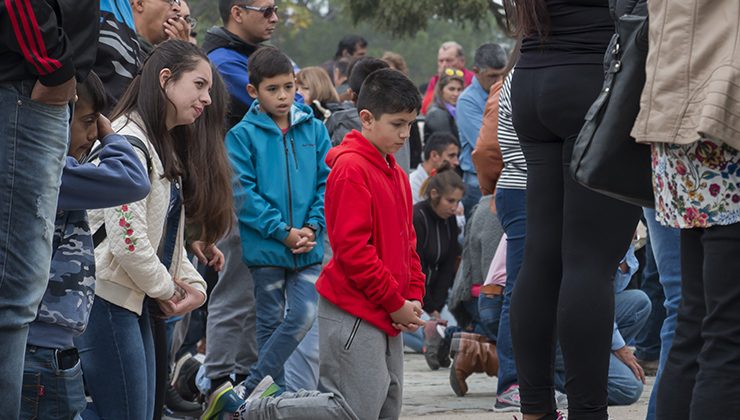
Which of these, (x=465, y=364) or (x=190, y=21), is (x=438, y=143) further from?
(x=190, y=21)

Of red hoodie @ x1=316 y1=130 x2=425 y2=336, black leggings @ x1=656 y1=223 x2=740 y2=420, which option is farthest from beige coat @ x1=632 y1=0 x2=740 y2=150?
red hoodie @ x1=316 y1=130 x2=425 y2=336

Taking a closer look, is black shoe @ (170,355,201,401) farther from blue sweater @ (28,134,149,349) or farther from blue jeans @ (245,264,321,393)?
blue sweater @ (28,134,149,349)

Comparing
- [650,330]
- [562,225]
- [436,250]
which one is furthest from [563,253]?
[436,250]

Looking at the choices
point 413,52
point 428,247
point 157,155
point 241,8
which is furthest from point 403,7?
point 413,52

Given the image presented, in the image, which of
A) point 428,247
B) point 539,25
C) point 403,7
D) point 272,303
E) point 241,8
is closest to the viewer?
point 539,25

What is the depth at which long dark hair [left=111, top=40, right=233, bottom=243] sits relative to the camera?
4.70 metres

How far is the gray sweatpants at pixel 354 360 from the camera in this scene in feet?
15.8

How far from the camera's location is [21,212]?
3.37m

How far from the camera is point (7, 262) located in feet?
11.0

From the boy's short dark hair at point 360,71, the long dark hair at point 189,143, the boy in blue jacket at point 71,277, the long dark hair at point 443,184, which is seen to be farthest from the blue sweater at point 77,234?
the long dark hair at point 443,184

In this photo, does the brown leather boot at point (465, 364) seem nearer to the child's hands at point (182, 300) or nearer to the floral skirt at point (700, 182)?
the child's hands at point (182, 300)

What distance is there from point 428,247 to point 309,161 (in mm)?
3491

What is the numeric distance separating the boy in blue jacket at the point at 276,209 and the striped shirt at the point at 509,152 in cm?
100

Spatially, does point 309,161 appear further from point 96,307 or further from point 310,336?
point 96,307
